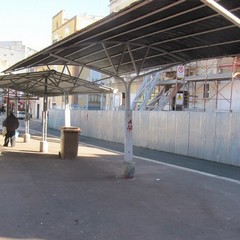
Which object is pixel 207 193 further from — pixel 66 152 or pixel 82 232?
pixel 66 152

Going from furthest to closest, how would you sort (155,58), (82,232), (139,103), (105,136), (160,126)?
(139,103)
(105,136)
(160,126)
(155,58)
(82,232)

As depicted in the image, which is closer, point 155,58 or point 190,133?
point 155,58

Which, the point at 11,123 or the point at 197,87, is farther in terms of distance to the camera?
the point at 197,87

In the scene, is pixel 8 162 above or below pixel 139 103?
below

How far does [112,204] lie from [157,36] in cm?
405

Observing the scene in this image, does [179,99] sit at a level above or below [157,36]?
below

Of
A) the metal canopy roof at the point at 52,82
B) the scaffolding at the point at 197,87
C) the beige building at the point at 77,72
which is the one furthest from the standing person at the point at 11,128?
the beige building at the point at 77,72

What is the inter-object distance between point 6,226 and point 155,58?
24.7ft

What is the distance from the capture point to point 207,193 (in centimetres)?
991

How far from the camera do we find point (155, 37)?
1041cm

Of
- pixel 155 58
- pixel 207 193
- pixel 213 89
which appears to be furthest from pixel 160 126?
pixel 207 193

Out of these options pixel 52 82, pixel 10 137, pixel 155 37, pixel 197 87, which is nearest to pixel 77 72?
pixel 197 87

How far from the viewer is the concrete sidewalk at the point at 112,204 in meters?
6.67

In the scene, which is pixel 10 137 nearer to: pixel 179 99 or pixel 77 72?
pixel 179 99
